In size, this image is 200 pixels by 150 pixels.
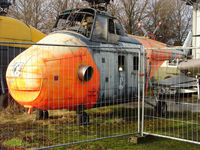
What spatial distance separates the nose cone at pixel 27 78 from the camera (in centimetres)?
496

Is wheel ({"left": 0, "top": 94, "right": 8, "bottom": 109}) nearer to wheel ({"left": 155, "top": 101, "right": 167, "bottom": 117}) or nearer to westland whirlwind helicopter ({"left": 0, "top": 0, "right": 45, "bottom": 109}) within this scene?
westland whirlwind helicopter ({"left": 0, "top": 0, "right": 45, "bottom": 109})

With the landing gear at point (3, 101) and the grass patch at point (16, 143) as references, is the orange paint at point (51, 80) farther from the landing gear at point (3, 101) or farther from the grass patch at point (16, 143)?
the landing gear at point (3, 101)

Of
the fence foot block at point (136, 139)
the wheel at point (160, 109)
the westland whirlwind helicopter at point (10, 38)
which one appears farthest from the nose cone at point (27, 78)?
the wheel at point (160, 109)

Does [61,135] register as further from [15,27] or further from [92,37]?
[15,27]

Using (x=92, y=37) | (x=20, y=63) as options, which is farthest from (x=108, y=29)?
(x=20, y=63)

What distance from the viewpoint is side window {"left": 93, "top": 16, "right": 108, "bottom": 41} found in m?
6.53

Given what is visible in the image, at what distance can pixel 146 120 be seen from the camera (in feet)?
24.6

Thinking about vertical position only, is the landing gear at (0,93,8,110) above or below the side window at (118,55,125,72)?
below

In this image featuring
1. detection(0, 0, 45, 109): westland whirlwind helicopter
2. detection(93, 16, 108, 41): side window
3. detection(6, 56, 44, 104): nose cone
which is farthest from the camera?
detection(0, 0, 45, 109): westland whirlwind helicopter

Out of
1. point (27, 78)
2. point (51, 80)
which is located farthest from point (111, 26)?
point (27, 78)

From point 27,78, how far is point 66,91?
99 cm

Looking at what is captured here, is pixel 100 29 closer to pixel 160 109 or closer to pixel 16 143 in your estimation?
pixel 160 109

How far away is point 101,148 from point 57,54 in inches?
94.9

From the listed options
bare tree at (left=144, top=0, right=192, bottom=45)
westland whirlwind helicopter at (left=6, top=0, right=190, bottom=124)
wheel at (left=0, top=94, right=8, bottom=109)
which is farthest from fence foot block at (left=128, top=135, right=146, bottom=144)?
bare tree at (left=144, top=0, right=192, bottom=45)
